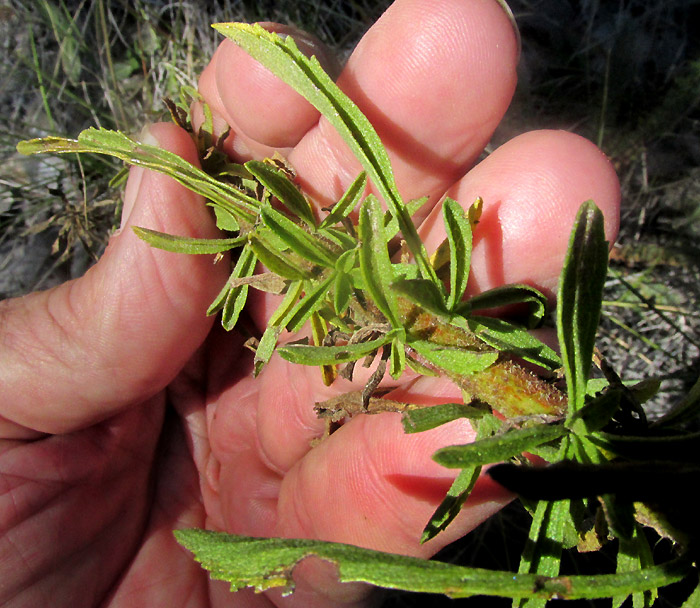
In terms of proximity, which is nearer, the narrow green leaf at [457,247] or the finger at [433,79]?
the narrow green leaf at [457,247]

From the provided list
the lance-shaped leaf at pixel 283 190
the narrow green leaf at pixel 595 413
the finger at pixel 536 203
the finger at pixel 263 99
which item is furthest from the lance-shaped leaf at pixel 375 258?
the finger at pixel 263 99

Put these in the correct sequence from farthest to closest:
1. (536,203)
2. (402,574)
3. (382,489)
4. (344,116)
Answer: (382,489), (536,203), (344,116), (402,574)

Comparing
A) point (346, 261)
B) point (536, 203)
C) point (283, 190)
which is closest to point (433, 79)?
point (536, 203)

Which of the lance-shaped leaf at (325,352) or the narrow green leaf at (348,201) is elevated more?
the narrow green leaf at (348,201)

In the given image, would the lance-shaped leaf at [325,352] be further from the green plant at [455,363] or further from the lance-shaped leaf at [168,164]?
the lance-shaped leaf at [168,164]

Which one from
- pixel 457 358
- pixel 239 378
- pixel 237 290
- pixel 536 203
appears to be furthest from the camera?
pixel 239 378

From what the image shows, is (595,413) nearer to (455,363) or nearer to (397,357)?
(455,363)

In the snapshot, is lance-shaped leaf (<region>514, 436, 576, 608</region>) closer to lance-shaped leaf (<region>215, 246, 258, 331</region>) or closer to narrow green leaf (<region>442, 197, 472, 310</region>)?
narrow green leaf (<region>442, 197, 472, 310</region>)
